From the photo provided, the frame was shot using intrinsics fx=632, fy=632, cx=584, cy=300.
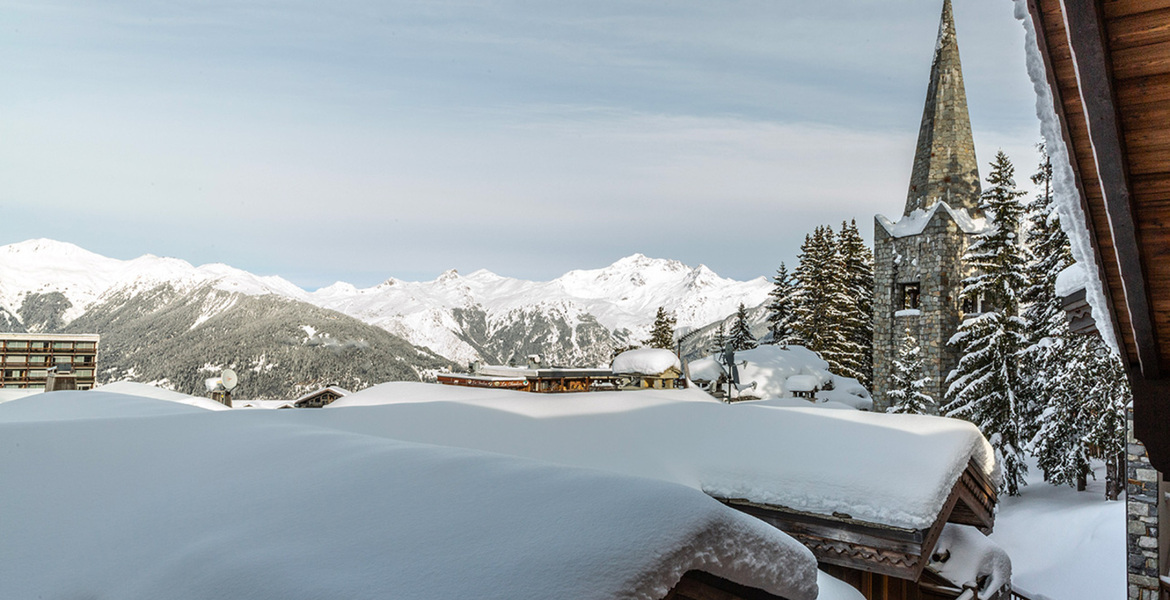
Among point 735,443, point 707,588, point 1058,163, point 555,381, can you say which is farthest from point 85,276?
point 1058,163

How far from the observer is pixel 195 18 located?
1357 centimetres

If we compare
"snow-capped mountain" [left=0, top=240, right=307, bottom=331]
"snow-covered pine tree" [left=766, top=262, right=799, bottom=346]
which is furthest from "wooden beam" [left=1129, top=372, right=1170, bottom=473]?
"snow-capped mountain" [left=0, top=240, right=307, bottom=331]

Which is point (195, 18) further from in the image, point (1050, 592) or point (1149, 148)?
point (1050, 592)

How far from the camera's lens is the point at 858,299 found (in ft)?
125

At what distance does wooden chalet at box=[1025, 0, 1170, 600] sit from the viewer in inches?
71.7

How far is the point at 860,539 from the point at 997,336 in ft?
61.5

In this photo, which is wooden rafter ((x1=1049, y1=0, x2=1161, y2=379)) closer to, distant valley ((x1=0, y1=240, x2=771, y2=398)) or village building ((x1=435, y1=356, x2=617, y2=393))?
village building ((x1=435, y1=356, x2=617, y2=393))

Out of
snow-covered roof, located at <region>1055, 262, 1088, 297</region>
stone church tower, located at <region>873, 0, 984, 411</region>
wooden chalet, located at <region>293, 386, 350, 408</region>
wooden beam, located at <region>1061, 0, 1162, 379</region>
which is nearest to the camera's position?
wooden beam, located at <region>1061, 0, 1162, 379</region>

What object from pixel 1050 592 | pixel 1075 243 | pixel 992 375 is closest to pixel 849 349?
pixel 992 375

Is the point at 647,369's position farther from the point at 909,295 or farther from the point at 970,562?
the point at 909,295

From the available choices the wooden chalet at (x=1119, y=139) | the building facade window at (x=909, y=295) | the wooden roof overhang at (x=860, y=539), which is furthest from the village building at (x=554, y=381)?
the building facade window at (x=909, y=295)

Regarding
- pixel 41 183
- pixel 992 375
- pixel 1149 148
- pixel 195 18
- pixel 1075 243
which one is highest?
pixel 195 18

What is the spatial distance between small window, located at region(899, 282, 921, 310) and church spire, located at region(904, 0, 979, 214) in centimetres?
308

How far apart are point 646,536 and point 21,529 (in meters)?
2.57
